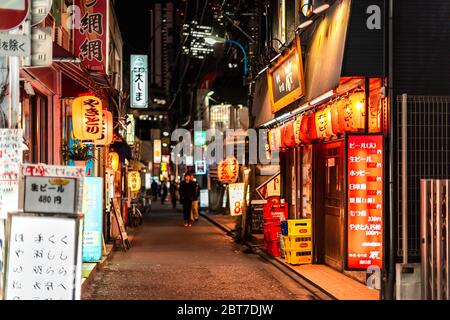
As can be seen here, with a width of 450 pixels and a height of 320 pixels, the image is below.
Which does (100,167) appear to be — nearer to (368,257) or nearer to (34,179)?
(368,257)

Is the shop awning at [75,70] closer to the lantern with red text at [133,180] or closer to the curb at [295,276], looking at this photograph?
the curb at [295,276]

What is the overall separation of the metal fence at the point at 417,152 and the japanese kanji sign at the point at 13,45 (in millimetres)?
6157

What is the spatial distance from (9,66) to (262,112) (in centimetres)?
1324

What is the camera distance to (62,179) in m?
7.29

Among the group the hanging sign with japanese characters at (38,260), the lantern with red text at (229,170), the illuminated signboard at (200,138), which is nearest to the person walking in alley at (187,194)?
the lantern with red text at (229,170)

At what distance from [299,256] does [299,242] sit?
0.35 m

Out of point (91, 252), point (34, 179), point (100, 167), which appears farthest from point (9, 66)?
point (100, 167)

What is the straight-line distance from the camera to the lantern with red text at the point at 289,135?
16.6 m

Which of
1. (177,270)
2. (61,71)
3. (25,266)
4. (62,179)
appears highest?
(61,71)

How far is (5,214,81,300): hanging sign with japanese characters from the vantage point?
7086mm

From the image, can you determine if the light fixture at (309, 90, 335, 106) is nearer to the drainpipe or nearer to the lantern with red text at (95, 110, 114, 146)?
the drainpipe

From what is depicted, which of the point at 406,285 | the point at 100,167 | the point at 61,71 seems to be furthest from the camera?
the point at 100,167

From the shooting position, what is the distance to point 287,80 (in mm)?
15906

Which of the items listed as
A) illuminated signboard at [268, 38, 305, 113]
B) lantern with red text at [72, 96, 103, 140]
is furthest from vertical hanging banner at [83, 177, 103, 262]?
illuminated signboard at [268, 38, 305, 113]
